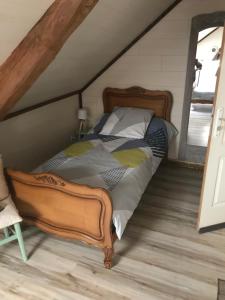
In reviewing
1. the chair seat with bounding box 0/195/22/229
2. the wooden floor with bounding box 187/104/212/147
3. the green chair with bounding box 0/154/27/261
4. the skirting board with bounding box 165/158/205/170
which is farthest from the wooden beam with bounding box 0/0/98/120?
the wooden floor with bounding box 187/104/212/147

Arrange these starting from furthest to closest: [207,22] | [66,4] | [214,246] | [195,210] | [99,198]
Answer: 1. [207,22]
2. [195,210]
3. [214,246]
4. [99,198]
5. [66,4]

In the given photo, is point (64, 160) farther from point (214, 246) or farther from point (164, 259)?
point (214, 246)

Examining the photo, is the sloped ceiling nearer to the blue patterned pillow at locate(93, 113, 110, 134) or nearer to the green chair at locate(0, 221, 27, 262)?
the blue patterned pillow at locate(93, 113, 110, 134)

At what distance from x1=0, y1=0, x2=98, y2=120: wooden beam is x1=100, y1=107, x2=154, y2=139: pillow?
1.47 m

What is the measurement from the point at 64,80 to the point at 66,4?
1497 millimetres

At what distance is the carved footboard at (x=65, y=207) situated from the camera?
6.30ft

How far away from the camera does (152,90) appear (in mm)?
3631

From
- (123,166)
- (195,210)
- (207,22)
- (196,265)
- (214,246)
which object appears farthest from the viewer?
(207,22)

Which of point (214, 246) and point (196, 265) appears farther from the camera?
point (214, 246)

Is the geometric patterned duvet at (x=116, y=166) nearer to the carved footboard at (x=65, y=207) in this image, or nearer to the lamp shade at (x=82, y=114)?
the carved footboard at (x=65, y=207)

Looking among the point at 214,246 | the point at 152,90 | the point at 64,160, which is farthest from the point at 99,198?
the point at 152,90

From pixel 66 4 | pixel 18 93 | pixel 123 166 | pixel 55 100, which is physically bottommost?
pixel 123 166

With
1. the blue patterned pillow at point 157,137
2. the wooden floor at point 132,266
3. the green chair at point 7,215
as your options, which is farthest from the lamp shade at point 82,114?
the green chair at point 7,215

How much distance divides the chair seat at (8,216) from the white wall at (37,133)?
35.0 inches
